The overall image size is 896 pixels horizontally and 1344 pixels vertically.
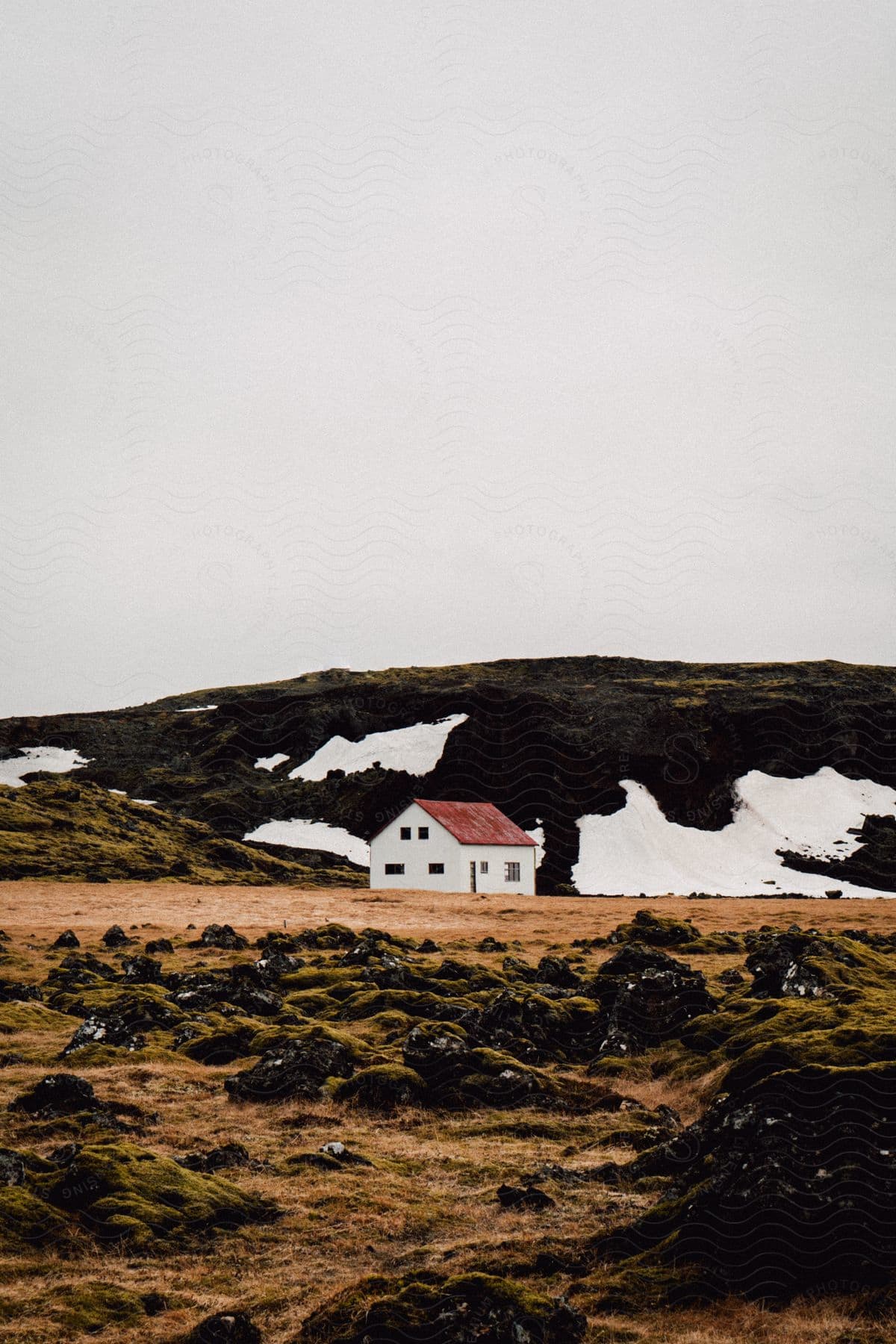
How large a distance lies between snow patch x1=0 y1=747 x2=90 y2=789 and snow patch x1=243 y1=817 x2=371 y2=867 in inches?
1311

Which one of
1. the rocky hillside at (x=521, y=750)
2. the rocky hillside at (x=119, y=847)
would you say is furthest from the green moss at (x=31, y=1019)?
the rocky hillside at (x=521, y=750)

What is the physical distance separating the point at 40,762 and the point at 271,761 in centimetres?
2909

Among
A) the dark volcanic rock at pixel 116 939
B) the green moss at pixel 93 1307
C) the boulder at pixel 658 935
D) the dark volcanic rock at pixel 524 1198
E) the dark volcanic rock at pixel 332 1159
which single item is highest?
the green moss at pixel 93 1307

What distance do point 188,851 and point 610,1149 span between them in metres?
76.9

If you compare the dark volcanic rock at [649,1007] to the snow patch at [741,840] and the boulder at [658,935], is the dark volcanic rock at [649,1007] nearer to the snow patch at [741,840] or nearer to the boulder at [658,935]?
the boulder at [658,935]

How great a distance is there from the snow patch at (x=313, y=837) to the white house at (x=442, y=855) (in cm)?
1315

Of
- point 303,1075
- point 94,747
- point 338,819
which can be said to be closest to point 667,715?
point 338,819

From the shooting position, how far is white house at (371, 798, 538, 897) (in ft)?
285

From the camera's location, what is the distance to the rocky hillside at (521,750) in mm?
114500

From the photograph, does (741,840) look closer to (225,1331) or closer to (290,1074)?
(290,1074)

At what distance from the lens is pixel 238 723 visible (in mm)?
156125

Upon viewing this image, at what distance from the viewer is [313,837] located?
110 m

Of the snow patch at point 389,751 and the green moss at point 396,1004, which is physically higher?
the snow patch at point 389,751

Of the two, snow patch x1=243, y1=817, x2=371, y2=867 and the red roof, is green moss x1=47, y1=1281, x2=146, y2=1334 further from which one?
snow patch x1=243, y1=817, x2=371, y2=867
